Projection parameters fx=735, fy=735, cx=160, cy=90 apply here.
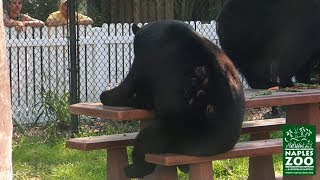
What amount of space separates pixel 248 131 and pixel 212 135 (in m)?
1.52

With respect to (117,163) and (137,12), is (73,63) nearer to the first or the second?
(117,163)

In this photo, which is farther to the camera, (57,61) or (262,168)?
(57,61)

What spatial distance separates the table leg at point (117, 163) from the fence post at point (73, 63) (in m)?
3.11

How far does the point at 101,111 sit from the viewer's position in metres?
5.49

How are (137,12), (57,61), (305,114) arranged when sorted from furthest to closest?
1. (137,12)
2. (57,61)
3. (305,114)

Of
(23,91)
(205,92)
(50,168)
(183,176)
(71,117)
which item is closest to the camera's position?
(205,92)

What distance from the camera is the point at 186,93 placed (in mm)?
5199

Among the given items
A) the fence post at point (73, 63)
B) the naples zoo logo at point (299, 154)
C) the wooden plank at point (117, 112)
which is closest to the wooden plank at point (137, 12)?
the fence post at point (73, 63)

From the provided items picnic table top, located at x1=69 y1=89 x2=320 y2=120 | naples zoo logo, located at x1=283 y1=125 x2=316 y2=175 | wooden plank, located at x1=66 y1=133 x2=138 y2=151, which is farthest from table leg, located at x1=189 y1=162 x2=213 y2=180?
wooden plank, located at x1=66 y1=133 x2=138 y2=151

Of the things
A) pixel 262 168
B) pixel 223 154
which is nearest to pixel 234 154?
pixel 223 154

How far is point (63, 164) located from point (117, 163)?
6.21 ft

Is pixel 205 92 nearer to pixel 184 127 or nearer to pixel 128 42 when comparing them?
pixel 184 127

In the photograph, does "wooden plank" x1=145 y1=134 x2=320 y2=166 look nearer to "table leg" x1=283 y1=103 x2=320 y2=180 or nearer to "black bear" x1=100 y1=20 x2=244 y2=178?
"black bear" x1=100 y1=20 x2=244 y2=178

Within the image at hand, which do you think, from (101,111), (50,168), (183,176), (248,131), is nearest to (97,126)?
(50,168)
